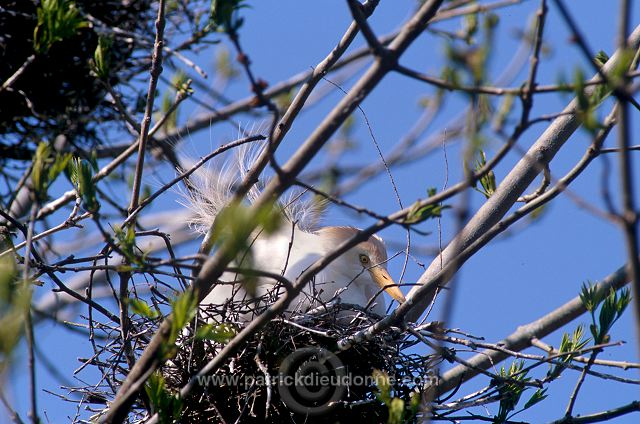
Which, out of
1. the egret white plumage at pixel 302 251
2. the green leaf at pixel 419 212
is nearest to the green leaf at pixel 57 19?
the egret white plumage at pixel 302 251

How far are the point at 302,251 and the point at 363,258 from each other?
0.78ft

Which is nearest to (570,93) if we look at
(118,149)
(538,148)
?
(538,148)

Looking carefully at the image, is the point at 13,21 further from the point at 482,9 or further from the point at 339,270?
the point at 482,9

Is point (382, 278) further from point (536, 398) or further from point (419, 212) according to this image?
point (419, 212)

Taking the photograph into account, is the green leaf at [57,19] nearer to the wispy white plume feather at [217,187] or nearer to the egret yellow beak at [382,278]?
the wispy white plume feather at [217,187]

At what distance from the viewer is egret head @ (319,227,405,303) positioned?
274 centimetres

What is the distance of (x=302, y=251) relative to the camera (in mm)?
2676

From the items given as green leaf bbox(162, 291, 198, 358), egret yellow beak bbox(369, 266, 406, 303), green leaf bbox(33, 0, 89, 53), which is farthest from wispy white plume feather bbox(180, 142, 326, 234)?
green leaf bbox(162, 291, 198, 358)

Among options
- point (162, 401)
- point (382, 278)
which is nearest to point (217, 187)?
point (382, 278)

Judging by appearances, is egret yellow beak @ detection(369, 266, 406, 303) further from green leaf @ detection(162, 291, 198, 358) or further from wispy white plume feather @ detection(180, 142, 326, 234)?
green leaf @ detection(162, 291, 198, 358)

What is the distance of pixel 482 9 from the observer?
Answer: 1.54 meters

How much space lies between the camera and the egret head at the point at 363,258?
8.98 feet

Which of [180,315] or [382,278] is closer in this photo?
[180,315]

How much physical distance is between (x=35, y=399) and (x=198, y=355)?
0.84m
